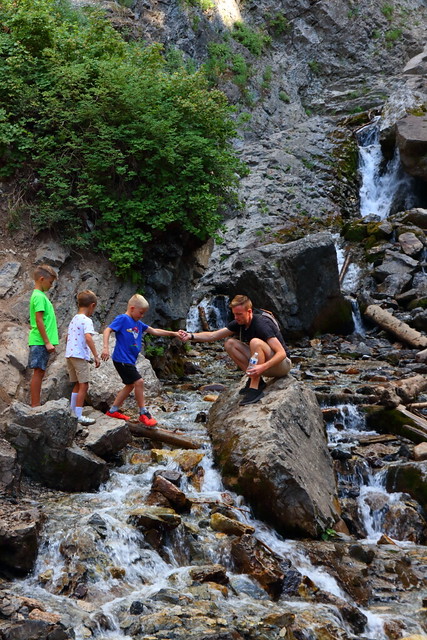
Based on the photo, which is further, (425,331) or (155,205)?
(425,331)

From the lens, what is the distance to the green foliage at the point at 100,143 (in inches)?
435

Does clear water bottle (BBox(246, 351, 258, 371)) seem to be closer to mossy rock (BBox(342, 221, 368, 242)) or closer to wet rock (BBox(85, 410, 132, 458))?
wet rock (BBox(85, 410, 132, 458))

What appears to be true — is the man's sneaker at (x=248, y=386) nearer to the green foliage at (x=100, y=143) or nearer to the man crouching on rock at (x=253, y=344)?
the man crouching on rock at (x=253, y=344)

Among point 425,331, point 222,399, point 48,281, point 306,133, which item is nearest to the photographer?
point 48,281

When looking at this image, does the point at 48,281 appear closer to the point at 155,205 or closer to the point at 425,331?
the point at 155,205

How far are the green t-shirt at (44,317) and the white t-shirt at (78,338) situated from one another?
32 centimetres

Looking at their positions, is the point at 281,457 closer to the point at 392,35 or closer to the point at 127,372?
the point at 127,372

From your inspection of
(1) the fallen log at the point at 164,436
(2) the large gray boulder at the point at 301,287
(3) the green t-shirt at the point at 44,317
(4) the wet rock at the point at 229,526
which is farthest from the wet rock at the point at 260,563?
(2) the large gray boulder at the point at 301,287

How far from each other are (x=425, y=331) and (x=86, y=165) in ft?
28.7

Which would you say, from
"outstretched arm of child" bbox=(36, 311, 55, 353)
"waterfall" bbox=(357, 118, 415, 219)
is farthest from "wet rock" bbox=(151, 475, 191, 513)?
"waterfall" bbox=(357, 118, 415, 219)

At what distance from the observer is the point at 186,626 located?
446 cm

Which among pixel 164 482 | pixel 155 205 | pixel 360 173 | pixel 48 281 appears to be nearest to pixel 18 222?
pixel 155 205

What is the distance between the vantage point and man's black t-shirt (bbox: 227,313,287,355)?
299 inches

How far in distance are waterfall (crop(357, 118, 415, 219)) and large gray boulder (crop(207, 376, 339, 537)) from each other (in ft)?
55.6
